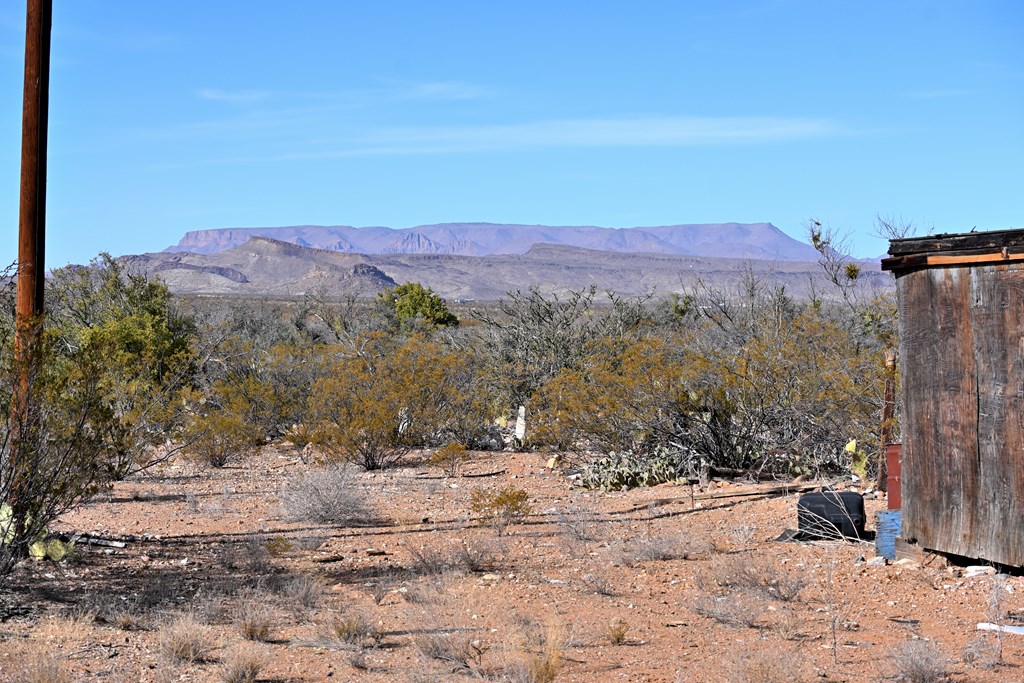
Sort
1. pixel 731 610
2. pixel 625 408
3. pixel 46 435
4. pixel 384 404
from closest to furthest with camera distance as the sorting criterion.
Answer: pixel 731 610
pixel 46 435
pixel 625 408
pixel 384 404

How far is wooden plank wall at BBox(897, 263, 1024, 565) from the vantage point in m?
7.50

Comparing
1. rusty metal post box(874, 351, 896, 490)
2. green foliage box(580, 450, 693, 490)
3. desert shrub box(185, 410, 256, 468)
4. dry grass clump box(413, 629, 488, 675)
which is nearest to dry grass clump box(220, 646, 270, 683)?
dry grass clump box(413, 629, 488, 675)

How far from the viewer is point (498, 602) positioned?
779 cm

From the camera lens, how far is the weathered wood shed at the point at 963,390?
7.50 metres

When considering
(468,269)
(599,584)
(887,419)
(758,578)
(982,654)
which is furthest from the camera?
(468,269)

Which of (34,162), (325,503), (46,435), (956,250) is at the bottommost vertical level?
(325,503)

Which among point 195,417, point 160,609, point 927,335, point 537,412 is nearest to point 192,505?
point 195,417

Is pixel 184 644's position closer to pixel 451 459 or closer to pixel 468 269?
pixel 451 459

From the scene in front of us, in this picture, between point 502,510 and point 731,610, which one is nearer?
point 731,610

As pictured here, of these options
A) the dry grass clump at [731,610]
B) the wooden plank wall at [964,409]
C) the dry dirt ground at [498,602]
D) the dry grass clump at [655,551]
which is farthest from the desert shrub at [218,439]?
the wooden plank wall at [964,409]

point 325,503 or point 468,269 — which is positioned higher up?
point 468,269

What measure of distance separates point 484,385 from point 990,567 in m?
10.7

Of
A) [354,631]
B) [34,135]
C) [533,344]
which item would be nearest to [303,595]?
[354,631]

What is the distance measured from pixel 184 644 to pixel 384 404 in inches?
347
